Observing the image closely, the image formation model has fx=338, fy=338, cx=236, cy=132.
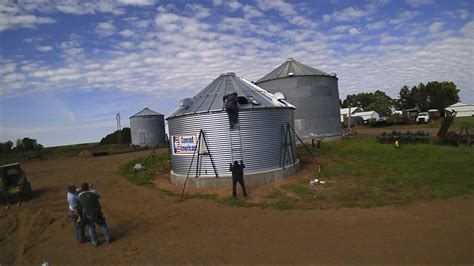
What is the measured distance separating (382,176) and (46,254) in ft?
50.4

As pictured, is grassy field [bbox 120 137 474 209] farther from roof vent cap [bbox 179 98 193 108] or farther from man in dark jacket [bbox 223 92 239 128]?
roof vent cap [bbox 179 98 193 108]

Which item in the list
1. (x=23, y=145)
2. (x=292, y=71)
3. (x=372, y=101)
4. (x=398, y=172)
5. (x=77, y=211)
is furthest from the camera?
(x=372, y=101)

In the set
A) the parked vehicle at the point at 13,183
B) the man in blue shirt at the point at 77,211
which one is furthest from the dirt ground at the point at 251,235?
the parked vehicle at the point at 13,183

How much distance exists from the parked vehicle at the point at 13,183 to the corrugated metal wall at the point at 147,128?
103 feet

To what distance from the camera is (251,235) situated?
1041cm

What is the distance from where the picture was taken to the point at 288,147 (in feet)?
64.4

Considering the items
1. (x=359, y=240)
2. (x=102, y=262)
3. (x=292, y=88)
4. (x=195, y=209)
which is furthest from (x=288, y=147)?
(x=292, y=88)

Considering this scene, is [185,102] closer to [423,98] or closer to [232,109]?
[232,109]

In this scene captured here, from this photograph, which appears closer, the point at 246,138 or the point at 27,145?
the point at 246,138

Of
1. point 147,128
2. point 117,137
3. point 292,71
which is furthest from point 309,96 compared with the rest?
point 117,137

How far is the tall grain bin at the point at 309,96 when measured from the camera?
1293 inches

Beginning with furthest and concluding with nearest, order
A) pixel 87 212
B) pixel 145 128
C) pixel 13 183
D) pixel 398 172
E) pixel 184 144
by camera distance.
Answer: pixel 145 128
pixel 184 144
pixel 13 183
pixel 398 172
pixel 87 212

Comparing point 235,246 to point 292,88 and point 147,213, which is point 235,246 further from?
point 292,88

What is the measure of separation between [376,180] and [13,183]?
19.3 meters
